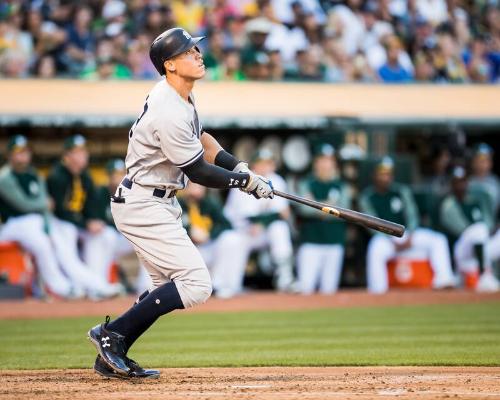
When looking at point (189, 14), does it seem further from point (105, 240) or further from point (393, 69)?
point (105, 240)

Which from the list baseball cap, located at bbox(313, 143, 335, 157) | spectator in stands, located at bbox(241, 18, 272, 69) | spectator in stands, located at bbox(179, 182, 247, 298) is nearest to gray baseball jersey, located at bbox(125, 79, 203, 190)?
spectator in stands, located at bbox(179, 182, 247, 298)

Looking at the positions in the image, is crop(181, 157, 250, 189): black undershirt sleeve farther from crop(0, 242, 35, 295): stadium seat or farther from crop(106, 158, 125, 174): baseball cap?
crop(0, 242, 35, 295): stadium seat

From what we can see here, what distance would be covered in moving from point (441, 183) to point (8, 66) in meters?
6.46

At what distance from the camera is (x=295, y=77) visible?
14.7 m

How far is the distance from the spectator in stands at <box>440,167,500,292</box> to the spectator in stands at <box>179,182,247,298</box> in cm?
300

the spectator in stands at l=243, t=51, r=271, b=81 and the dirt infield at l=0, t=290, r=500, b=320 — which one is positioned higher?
the spectator in stands at l=243, t=51, r=271, b=81

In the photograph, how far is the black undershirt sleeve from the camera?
6.02 m

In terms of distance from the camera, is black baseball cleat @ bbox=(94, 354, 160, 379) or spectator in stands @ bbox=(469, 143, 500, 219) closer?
black baseball cleat @ bbox=(94, 354, 160, 379)

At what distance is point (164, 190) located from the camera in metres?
6.20

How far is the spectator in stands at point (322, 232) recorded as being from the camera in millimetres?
13867

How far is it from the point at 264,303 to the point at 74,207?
2.70m

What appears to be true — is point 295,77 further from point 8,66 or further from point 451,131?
point 8,66

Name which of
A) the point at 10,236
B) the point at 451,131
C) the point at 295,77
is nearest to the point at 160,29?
the point at 295,77

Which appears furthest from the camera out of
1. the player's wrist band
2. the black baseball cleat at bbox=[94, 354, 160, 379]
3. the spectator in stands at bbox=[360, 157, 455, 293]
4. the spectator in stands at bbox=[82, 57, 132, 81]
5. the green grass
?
the spectator in stands at bbox=[360, 157, 455, 293]
